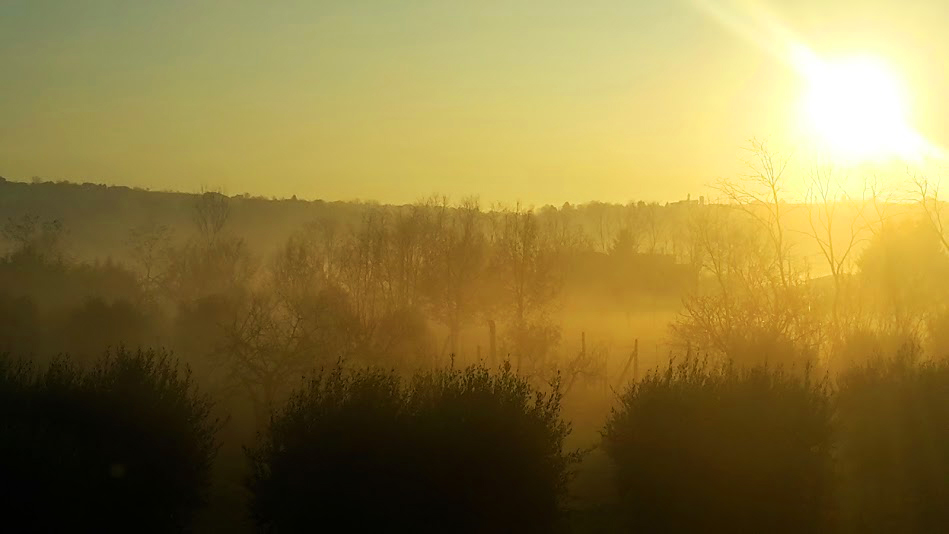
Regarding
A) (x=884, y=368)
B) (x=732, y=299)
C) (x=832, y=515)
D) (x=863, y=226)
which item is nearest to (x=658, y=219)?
(x=863, y=226)

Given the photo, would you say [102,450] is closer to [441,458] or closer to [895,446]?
[441,458]

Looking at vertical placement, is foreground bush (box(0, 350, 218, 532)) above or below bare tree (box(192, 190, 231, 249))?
below

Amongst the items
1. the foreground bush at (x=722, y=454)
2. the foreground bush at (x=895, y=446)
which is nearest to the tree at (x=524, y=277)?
the foreground bush at (x=895, y=446)

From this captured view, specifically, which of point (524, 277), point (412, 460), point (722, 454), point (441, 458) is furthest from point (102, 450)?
point (524, 277)

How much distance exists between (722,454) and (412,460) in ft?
19.5

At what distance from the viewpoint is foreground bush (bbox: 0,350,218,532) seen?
11.2m

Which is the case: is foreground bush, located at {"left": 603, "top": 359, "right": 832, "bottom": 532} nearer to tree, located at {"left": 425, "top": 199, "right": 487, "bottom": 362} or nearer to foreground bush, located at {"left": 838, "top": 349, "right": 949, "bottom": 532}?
foreground bush, located at {"left": 838, "top": 349, "right": 949, "bottom": 532}

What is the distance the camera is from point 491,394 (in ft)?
45.8

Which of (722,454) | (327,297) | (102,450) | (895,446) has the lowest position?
(895,446)

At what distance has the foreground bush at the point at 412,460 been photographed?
40.8 feet

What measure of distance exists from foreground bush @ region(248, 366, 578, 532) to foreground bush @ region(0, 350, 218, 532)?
1.53 metres

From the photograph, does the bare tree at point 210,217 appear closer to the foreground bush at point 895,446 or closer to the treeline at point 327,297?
the treeline at point 327,297

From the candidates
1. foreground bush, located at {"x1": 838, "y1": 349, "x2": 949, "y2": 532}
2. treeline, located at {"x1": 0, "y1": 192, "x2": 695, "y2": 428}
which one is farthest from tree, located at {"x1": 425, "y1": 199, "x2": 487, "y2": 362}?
foreground bush, located at {"x1": 838, "y1": 349, "x2": 949, "y2": 532}

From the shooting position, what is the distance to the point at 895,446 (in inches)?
805
